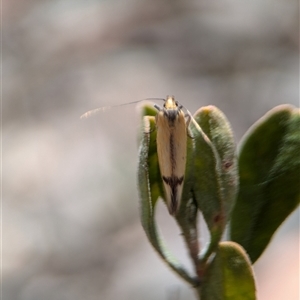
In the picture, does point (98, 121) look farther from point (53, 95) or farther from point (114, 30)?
point (114, 30)

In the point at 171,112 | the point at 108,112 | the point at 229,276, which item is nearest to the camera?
the point at 229,276

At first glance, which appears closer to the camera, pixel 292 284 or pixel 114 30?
pixel 292 284

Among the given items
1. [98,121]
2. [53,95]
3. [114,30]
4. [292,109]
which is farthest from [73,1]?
[292,109]

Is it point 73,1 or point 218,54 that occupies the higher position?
point 73,1

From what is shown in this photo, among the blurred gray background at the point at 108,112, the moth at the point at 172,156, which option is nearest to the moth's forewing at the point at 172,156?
the moth at the point at 172,156

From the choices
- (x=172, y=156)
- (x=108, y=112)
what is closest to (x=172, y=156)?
(x=172, y=156)

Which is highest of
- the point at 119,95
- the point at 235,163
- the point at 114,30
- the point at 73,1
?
the point at 73,1

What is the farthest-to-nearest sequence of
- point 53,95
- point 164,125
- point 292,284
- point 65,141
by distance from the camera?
point 53,95 < point 65,141 < point 292,284 < point 164,125

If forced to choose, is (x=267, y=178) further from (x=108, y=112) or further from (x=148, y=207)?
(x=108, y=112)

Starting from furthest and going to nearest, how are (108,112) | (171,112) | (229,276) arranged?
(108,112)
(171,112)
(229,276)
